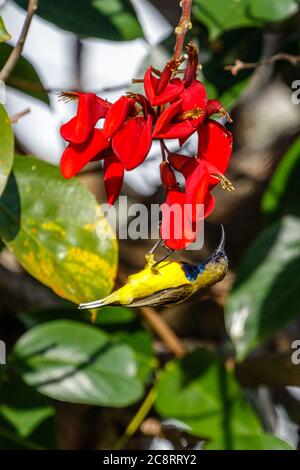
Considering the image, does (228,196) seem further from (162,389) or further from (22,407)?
(22,407)

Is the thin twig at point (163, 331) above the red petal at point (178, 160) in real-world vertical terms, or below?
below

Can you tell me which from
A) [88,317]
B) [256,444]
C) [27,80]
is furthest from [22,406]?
[27,80]

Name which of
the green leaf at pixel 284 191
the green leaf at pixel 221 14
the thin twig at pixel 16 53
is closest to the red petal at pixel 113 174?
the thin twig at pixel 16 53

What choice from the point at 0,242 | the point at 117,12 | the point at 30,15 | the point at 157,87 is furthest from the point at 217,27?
the point at 157,87

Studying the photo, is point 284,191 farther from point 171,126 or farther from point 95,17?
point 171,126

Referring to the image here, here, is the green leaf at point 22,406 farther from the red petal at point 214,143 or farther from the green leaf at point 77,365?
the red petal at point 214,143

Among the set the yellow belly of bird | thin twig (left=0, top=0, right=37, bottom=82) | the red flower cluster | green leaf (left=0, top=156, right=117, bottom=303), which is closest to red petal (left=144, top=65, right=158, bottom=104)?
the red flower cluster
